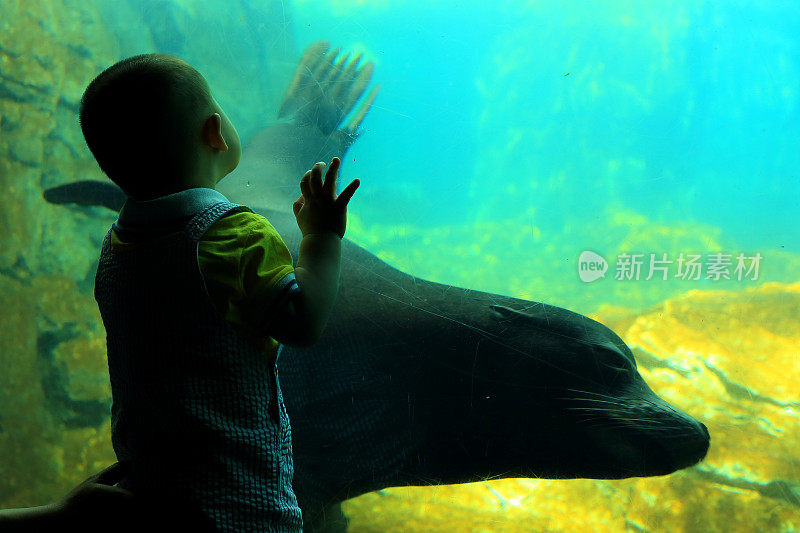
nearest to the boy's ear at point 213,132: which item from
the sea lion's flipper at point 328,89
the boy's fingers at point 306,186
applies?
the boy's fingers at point 306,186

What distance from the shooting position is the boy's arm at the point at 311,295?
1.73ft

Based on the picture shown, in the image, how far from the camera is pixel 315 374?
4.01ft

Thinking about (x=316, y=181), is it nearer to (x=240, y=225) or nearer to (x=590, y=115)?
(x=240, y=225)

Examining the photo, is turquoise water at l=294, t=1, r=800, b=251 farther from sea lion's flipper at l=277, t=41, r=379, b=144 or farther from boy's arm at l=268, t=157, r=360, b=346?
boy's arm at l=268, t=157, r=360, b=346

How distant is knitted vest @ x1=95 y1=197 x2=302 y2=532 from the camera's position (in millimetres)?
543

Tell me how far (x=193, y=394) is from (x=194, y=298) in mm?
115

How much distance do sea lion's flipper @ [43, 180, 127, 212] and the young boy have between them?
1.39m

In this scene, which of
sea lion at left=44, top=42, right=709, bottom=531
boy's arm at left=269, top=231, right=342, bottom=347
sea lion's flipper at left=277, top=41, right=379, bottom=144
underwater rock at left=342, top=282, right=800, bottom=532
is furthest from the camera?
sea lion's flipper at left=277, top=41, right=379, bottom=144
